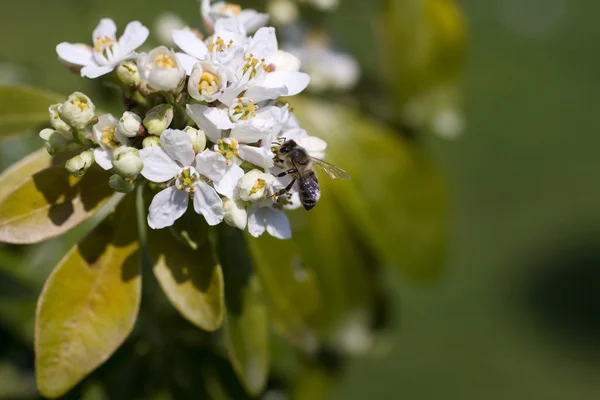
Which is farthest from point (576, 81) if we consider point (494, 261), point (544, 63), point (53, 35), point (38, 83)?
point (38, 83)

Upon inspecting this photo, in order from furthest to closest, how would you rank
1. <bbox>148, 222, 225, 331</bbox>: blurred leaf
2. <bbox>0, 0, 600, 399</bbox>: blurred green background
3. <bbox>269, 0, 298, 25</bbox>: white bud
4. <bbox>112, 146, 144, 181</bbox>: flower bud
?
<bbox>0, 0, 600, 399</bbox>: blurred green background → <bbox>269, 0, 298, 25</bbox>: white bud → <bbox>148, 222, 225, 331</bbox>: blurred leaf → <bbox>112, 146, 144, 181</bbox>: flower bud

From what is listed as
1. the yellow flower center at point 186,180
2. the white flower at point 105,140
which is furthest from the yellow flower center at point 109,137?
the yellow flower center at point 186,180

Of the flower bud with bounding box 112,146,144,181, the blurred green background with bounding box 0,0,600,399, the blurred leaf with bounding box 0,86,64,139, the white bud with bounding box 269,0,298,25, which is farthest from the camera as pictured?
the blurred green background with bounding box 0,0,600,399

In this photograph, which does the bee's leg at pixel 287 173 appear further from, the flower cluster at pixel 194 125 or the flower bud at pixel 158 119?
the flower bud at pixel 158 119

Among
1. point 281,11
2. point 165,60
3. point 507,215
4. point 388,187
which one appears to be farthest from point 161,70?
point 507,215

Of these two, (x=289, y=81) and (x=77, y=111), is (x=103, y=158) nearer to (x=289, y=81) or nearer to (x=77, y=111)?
(x=77, y=111)

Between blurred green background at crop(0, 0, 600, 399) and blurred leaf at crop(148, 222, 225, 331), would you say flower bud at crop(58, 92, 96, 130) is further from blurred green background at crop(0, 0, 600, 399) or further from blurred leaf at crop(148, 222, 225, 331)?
blurred green background at crop(0, 0, 600, 399)

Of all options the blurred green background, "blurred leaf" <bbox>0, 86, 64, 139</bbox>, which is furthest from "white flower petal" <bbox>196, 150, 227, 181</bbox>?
the blurred green background
